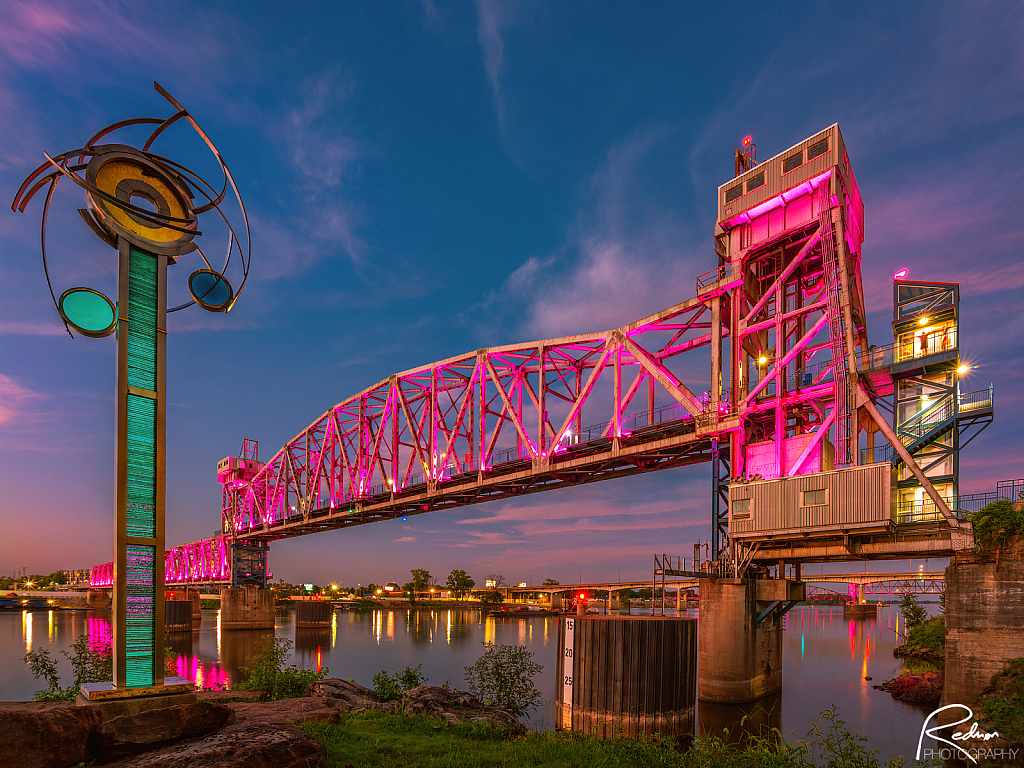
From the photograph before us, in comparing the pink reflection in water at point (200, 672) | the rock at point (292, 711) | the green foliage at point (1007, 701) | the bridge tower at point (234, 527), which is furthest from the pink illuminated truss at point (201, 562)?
the green foliage at point (1007, 701)

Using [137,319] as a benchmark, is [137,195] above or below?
above

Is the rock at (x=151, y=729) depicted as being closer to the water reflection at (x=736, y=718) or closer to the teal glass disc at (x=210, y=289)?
the teal glass disc at (x=210, y=289)

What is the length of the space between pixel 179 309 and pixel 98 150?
4324mm

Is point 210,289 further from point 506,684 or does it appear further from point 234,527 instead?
point 234,527

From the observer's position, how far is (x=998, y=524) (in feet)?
74.4

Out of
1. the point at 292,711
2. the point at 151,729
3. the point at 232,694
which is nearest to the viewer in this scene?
the point at 151,729

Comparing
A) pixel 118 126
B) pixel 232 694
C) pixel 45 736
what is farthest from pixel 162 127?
pixel 232 694

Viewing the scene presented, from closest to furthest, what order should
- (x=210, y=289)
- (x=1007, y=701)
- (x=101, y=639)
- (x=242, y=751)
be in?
(x=242, y=751)
(x=210, y=289)
(x=1007, y=701)
(x=101, y=639)

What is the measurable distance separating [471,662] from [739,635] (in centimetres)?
3411

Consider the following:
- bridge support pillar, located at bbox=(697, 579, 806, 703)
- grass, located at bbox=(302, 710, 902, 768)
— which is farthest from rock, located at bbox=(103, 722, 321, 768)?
bridge support pillar, located at bbox=(697, 579, 806, 703)

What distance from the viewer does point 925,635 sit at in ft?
164

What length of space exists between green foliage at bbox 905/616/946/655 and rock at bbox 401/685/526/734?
44.2 meters

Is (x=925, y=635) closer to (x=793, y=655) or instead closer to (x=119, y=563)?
(x=793, y=655)

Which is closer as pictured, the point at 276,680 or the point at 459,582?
the point at 276,680
